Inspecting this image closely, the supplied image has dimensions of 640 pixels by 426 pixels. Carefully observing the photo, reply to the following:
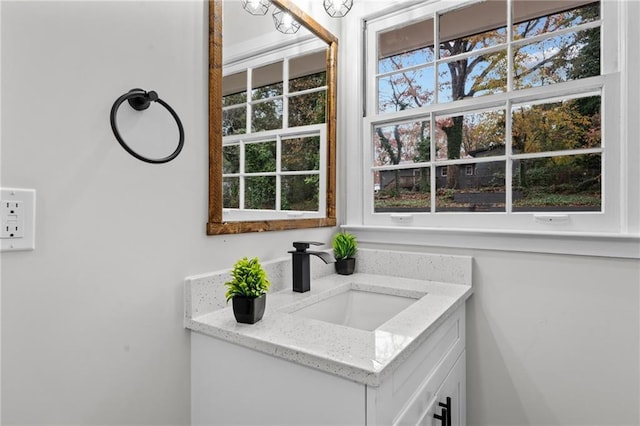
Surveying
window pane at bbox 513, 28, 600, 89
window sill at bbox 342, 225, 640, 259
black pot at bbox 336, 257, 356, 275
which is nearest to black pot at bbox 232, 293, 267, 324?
black pot at bbox 336, 257, 356, 275

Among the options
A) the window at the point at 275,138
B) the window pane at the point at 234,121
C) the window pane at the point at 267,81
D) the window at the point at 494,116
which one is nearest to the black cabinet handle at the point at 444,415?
the window at the point at 494,116

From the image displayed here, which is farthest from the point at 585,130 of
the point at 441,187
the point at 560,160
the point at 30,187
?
the point at 30,187

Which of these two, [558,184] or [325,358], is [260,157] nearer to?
[325,358]

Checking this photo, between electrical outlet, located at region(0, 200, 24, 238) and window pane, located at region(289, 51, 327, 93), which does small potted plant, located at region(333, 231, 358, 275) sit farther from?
electrical outlet, located at region(0, 200, 24, 238)

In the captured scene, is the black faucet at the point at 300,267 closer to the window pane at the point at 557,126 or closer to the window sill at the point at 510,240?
the window sill at the point at 510,240

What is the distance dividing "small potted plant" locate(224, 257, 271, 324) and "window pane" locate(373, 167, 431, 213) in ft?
2.90

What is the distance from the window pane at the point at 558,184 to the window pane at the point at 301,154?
82 cm

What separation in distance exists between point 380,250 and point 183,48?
1138 millimetres

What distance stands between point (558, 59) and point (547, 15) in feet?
0.61

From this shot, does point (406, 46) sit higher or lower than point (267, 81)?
higher

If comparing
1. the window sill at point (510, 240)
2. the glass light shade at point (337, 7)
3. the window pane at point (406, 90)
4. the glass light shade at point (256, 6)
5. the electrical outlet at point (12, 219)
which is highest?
the glass light shade at point (337, 7)

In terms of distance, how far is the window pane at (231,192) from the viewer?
116 centimetres

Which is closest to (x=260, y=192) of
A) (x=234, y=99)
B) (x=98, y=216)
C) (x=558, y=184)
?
(x=234, y=99)

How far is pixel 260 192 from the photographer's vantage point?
1315mm
